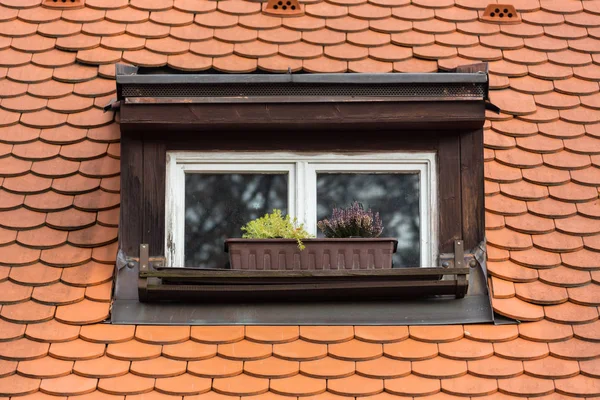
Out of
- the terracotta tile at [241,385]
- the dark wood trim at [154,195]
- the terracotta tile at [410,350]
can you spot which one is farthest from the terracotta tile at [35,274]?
the terracotta tile at [410,350]

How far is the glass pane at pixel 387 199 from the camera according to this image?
700 cm

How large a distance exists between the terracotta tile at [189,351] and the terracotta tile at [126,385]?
0.19 m

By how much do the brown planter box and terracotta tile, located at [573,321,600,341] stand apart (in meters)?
1.02

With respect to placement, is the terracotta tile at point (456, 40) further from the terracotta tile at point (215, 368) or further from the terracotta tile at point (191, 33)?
the terracotta tile at point (215, 368)

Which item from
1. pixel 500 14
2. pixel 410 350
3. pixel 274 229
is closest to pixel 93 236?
pixel 274 229

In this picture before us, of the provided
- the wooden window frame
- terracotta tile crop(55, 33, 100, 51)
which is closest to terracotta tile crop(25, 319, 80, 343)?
the wooden window frame

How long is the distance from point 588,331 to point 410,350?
0.91m

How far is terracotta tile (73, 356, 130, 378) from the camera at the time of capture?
20.6 feet

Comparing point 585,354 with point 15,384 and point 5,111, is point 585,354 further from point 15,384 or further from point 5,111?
point 5,111

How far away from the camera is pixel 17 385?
20.4 ft

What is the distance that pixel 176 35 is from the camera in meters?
7.80

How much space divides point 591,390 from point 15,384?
277 cm

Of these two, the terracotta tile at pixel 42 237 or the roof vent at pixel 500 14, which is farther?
the roof vent at pixel 500 14

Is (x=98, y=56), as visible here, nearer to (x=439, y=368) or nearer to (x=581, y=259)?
(x=439, y=368)
